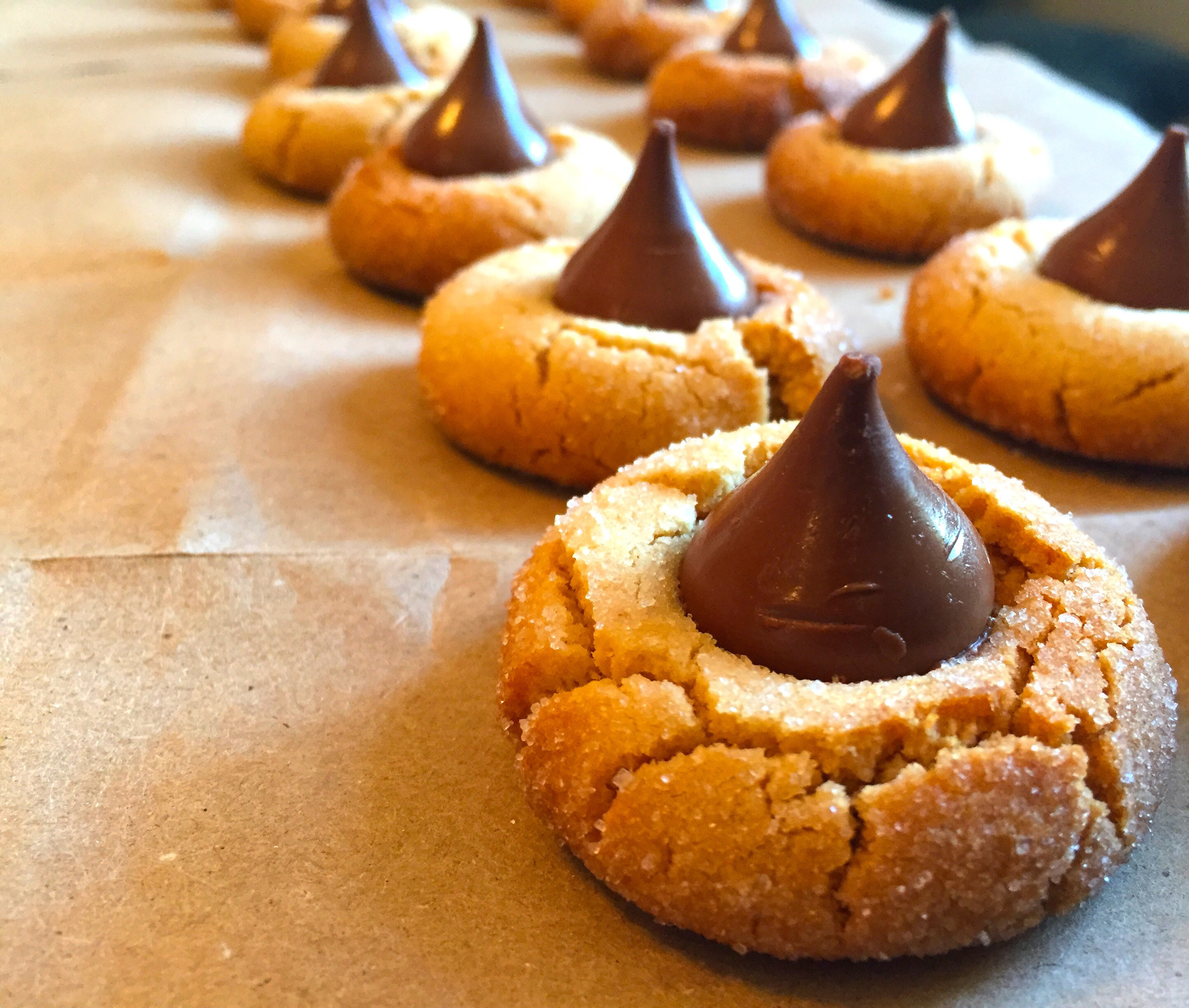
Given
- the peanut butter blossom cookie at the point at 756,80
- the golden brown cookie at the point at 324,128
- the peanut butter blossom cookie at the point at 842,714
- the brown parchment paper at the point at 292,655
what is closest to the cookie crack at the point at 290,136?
the golden brown cookie at the point at 324,128

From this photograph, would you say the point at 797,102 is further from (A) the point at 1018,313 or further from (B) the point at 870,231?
(A) the point at 1018,313

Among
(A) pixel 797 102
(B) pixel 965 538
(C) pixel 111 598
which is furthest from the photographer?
(A) pixel 797 102

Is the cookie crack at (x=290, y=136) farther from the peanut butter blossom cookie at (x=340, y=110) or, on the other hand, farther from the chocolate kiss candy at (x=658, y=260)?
the chocolate kiss candy at (x=658, y=260)

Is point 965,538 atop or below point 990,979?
atop

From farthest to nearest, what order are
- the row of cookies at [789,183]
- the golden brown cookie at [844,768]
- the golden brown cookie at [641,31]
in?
1. the golden brown cookie at [641,31]
2. the row of cookies at [789,183]
3. the golden brown cookie at [844,768]

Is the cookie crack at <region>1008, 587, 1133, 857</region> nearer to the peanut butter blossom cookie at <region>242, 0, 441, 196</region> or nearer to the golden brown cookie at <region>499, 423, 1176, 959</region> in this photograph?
the golden brown cookie at <region>499, 423, 1176, 959</region>

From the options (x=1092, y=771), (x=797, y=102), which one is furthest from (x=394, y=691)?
(x=797, y=102)

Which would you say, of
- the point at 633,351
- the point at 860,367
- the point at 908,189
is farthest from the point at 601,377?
the point at 908,189
